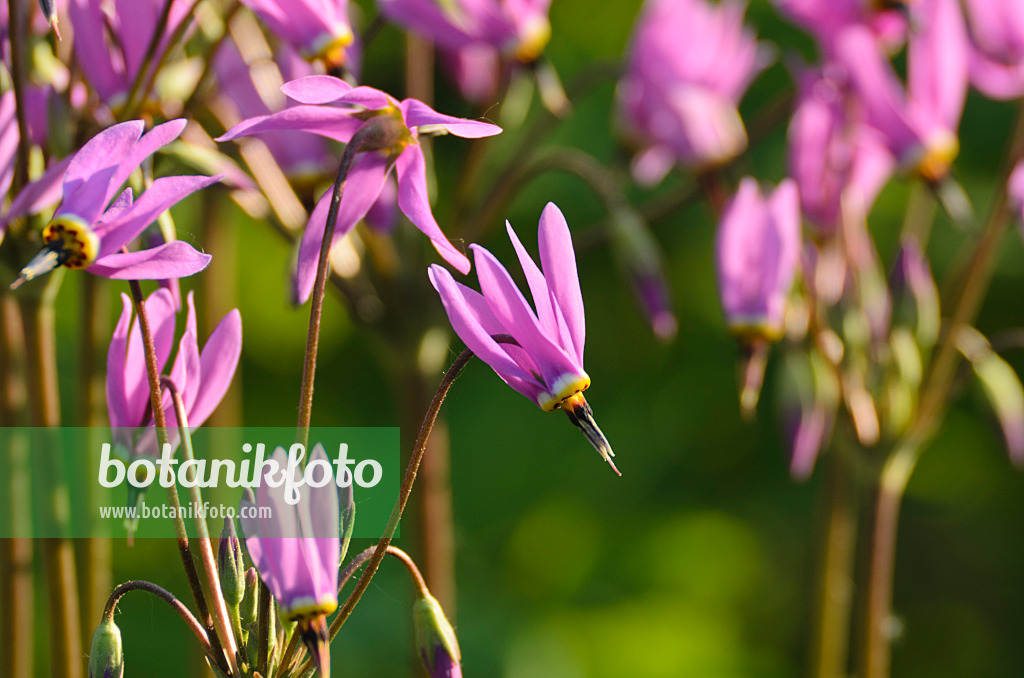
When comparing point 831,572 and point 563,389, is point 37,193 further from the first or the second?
point 831,572

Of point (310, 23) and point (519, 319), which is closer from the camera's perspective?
point (519, 319)

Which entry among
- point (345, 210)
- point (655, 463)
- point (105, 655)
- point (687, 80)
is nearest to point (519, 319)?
→ point (345, 210)

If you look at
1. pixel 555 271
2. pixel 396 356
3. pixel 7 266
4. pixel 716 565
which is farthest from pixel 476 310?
pixel 716 565

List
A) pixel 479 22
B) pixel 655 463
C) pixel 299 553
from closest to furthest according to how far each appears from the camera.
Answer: pixel 299 553, pixel 479 22, pixel 655 463

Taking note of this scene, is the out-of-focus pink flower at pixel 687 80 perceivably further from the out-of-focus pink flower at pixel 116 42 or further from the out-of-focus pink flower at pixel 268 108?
the out-of-focus pink flower at pixel 116 42

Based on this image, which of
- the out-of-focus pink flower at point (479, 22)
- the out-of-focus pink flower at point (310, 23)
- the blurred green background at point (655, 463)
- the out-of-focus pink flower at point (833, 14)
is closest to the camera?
the out-of-focus pink flower at point (310, 23)

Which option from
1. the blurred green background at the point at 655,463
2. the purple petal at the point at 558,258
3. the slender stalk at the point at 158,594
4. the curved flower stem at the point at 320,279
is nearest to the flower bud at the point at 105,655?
the slender stalk at the point at 158,594

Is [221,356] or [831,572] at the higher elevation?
[221,356]

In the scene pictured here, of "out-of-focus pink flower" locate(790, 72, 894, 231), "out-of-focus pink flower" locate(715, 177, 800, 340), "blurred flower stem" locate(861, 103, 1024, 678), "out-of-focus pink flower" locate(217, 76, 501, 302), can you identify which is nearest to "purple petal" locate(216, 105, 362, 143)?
"out-of-focus pink flower" locate(217, 76, 501, 302)
